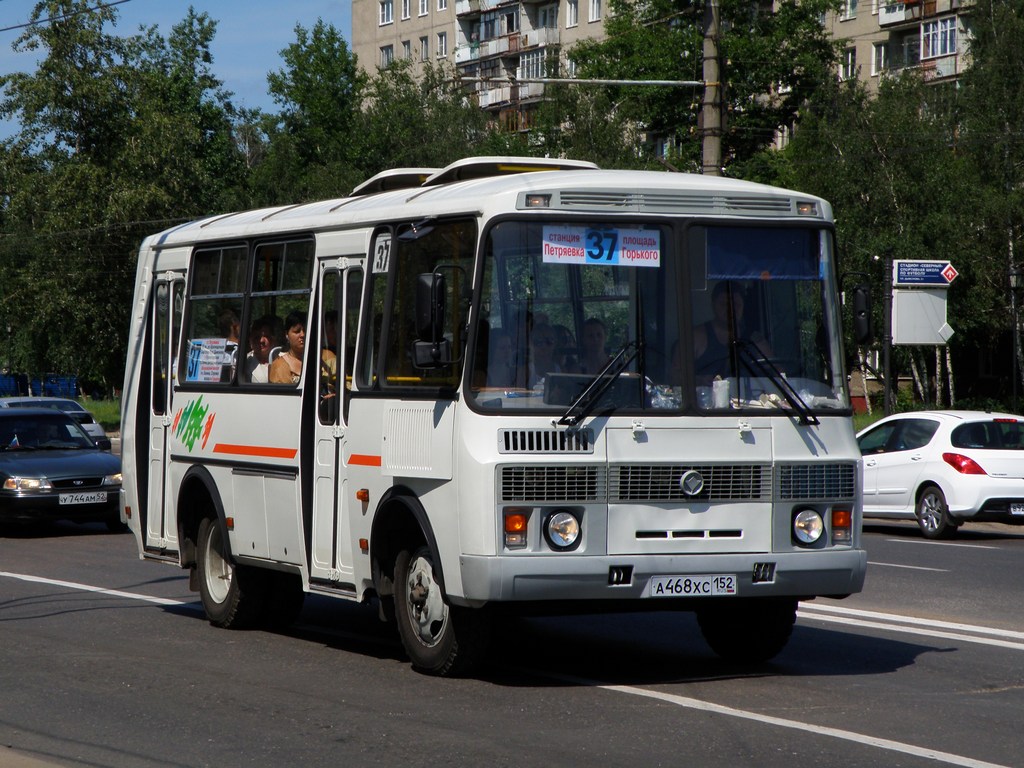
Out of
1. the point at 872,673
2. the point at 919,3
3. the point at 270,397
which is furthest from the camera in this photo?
the point at 919,3

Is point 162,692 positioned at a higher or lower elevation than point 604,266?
Answer: lower

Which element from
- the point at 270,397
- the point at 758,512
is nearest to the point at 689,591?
the point at 758,512

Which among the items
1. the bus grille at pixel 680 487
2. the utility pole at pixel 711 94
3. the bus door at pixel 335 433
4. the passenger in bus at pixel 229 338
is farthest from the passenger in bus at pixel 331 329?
the utility pole at pixel 711 94

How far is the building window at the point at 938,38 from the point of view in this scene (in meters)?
63.9

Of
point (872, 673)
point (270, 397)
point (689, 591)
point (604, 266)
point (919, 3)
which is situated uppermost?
point (919, 3)

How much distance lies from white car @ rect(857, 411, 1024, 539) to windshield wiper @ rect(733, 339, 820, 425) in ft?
40.1

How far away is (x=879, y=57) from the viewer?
2694 inches

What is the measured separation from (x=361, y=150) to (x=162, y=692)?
6760cm

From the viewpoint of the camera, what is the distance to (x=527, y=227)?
28.7 feet

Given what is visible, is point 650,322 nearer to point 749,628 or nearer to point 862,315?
point 862,315

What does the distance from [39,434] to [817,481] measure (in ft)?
48.4

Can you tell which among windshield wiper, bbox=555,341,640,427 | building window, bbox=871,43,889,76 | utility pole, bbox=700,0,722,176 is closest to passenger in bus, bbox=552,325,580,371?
windshield wiper, bbox=555,341,640,427

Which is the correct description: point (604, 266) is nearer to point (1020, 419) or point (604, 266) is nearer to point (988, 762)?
point (988, 762)

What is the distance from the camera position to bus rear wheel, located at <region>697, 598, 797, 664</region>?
31.4ft
